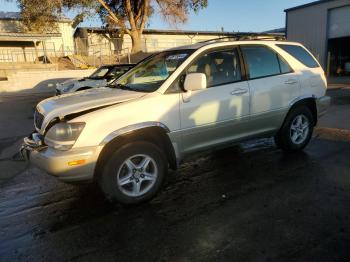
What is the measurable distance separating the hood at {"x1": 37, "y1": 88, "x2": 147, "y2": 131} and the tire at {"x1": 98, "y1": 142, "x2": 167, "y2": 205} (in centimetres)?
61

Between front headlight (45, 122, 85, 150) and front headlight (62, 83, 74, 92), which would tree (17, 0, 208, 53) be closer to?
front headlight (62, 83, 74, 92)

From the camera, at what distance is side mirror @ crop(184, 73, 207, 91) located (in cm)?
410

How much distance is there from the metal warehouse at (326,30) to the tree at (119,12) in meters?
8.49

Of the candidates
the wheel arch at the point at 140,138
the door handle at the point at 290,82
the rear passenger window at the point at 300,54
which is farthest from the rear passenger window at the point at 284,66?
the wheel arch at the point at 140,138

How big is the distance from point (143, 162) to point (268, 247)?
1734mm

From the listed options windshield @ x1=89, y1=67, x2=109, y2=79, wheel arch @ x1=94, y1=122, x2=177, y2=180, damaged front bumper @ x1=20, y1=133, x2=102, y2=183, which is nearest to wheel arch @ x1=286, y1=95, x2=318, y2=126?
wheel arch @ x1=94, y1=122, x2=177, y2=180

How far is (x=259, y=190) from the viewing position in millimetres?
4312

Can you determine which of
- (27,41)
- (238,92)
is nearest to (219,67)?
(238,92)

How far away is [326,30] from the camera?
79.2 feet

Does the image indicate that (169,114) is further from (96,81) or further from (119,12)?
(119,12)

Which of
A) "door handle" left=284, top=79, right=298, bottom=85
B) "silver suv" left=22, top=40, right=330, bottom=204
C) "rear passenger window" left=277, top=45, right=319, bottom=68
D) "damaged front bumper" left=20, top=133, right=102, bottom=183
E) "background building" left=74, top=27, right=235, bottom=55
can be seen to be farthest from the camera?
"background building" left=74, top=27, right=235, bottom=55

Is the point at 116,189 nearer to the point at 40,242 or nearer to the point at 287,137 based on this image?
the point at 40,242

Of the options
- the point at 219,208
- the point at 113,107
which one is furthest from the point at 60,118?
the point at 219,208

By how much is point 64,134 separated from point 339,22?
976 inches
